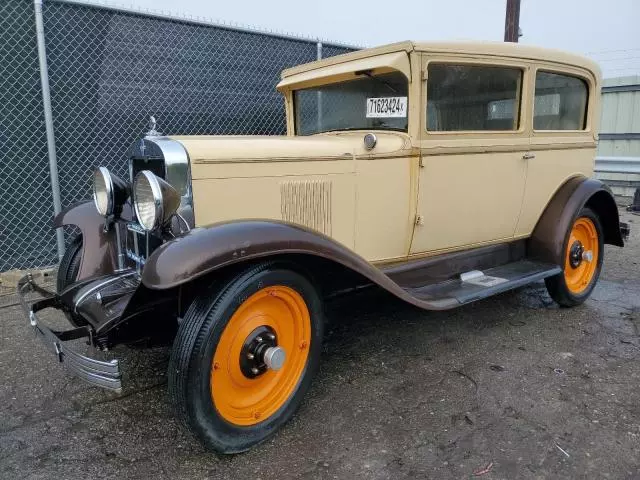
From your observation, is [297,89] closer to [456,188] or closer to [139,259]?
[456,188]

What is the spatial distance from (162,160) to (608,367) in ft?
8.82

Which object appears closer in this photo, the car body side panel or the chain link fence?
the car body side panel

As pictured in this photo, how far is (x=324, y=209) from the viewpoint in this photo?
279cm

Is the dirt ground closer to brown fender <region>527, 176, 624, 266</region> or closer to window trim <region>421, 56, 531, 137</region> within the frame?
brown fender <region>527, 176, 624, 266</region>

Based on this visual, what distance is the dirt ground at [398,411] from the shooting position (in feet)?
6.92

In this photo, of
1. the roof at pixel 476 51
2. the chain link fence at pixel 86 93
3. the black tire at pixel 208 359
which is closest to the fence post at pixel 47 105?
the chain link fence at pixel 86 93

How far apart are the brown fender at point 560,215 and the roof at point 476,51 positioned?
0.87 m

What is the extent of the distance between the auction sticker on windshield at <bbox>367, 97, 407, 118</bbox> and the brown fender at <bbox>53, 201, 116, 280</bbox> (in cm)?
169

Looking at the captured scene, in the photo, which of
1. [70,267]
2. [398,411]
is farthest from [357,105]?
[70,267]

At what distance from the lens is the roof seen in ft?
9.53

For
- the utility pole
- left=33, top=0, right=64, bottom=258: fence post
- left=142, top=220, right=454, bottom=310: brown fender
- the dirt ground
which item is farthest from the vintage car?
the utility pole

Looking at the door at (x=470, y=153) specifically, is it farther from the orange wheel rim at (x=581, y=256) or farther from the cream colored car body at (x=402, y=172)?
the orange wheel rim at (x=581, y=256)

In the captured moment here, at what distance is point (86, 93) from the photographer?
14.5 feet

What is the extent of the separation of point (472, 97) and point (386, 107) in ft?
1.86
